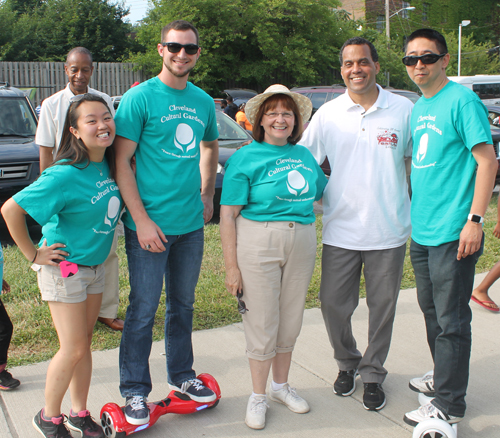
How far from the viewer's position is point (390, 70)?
27.2m

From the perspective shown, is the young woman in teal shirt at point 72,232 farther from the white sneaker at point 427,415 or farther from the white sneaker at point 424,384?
the white sneaker at point 424,384

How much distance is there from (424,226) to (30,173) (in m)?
5.34

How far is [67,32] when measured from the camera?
1117 inches

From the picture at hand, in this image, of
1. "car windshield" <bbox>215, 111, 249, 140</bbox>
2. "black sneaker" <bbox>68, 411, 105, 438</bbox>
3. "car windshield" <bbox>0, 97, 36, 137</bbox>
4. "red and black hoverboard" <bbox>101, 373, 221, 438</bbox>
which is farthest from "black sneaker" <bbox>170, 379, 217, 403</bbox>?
"car windshield" <bbox>215, 111, 249, 140</bbox>

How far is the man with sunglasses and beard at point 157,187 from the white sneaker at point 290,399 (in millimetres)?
773

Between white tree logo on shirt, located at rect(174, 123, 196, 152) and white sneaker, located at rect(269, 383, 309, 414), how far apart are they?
1534 millimetres

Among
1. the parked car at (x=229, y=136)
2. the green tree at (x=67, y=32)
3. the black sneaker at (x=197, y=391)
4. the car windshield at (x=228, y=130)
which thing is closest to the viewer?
the black sneaker at (x=197, y=391)

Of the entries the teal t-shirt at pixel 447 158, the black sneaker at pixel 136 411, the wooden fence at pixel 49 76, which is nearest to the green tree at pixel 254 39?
the wooden fence at pixel 49 76

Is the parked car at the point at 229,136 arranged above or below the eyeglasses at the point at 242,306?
above

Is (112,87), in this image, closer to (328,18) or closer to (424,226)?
(328,18)

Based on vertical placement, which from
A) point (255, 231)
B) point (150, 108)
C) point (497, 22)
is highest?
point (497, 22)

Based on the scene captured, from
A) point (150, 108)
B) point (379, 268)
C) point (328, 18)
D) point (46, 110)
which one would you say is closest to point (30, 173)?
point (46, 110)

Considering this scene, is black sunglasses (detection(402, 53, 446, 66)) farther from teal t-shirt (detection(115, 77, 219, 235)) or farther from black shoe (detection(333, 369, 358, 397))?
black shoe (detection(333, 369, 358, 397))

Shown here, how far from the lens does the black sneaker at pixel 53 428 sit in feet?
8.83
